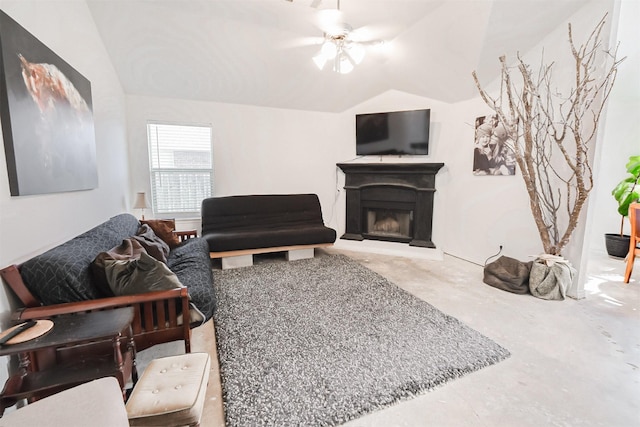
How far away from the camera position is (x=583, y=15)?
258 centimetres

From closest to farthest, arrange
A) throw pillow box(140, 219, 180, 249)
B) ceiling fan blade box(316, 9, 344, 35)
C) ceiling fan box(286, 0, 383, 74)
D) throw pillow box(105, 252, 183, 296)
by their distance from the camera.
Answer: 1. throw pillow box(105, 252, 183, 296)
2. ceiling fan blade box(316, 9, 344, 35)
3. ceiling fan box(286, 0, 383, 74)
4. throw pillow box(140, 219, 180, 249)

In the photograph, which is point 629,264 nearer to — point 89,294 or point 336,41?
point 336,41

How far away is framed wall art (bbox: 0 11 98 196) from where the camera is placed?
1396 millimetres

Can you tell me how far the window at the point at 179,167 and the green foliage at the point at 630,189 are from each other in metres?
5.53

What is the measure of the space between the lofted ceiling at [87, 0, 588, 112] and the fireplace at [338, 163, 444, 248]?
46.8 inches

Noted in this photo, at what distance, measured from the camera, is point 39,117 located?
63.7 inches

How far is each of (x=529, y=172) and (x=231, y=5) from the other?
3.41 meters

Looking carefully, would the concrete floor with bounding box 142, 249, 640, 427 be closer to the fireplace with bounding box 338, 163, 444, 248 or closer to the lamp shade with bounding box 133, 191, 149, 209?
the fireplace with bounding box 338, 163, 444, 248

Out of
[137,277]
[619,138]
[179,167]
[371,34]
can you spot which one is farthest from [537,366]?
[179,167]

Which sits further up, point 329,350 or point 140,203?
point 140,203

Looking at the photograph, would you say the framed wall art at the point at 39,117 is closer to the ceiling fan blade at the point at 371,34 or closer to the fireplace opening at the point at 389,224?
the ceiling fan blade at the point at 371,34

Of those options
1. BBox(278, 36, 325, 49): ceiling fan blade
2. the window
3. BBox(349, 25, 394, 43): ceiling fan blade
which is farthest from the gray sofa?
BBox(349, 25, 394, 43): ceiling fan blade

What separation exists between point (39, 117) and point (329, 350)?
2239mm

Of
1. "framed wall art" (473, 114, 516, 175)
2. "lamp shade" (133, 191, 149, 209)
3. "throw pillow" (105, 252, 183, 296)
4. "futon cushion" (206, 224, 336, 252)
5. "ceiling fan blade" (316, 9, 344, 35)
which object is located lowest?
"futon cushion" (206, 224, 336, 252)
